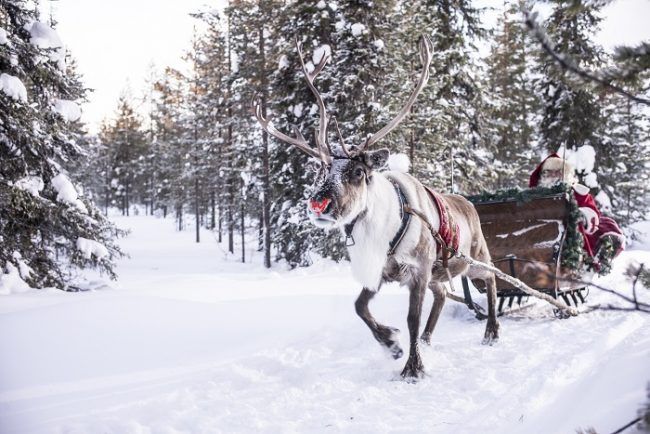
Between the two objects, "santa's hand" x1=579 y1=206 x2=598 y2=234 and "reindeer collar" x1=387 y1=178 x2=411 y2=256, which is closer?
"reindeer collar" x1=387 y1=178 x2=411 y2=256

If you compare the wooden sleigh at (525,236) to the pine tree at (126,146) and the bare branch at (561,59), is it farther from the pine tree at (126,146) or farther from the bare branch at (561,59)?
the pine tree at (126,146)

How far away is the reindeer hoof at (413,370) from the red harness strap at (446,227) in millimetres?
1247

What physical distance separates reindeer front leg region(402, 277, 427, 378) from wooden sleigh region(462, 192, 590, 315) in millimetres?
1881

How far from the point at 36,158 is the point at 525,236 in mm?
7772

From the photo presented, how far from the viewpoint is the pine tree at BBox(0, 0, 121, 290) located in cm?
686

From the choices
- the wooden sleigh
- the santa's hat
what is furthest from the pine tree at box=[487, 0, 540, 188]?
the wooden sleigh

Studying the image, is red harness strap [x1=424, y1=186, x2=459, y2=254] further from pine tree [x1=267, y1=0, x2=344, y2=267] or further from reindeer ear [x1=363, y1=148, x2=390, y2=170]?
pine tree [x1=267, y1=0, x2=344, y2=267]

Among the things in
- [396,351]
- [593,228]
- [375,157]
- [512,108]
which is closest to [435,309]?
[396,351]

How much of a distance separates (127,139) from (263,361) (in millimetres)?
49663

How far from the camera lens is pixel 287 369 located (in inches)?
163

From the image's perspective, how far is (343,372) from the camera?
405cm

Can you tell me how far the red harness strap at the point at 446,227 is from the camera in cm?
466

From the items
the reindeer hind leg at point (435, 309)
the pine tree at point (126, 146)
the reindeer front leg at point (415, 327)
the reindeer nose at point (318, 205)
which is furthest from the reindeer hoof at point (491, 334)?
the pine tree at point (126, 146)

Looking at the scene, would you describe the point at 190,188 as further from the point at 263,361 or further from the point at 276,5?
the point at 263,361
